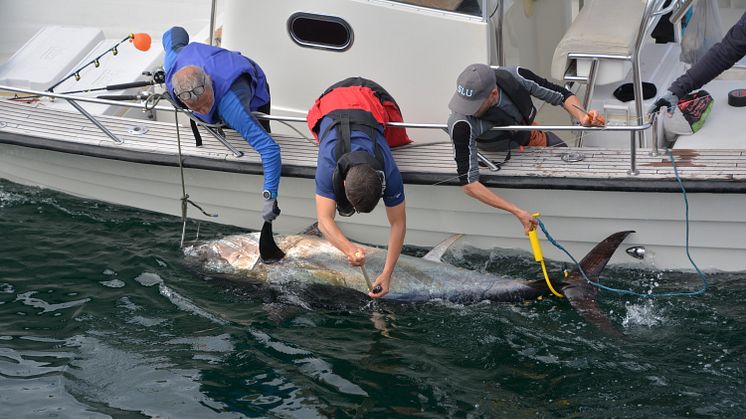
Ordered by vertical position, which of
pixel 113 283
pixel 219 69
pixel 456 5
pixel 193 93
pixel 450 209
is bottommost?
pixel 113 283

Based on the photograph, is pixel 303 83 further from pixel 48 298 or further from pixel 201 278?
pixel 48 298

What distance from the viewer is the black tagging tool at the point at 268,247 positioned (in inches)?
215

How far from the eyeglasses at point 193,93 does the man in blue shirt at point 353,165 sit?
70 cm

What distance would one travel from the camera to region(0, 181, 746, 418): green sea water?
455cm

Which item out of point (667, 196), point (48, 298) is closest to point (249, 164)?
point (48, 298)

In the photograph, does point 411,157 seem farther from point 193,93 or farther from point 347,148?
point 193,93

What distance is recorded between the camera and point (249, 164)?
590 centimetres

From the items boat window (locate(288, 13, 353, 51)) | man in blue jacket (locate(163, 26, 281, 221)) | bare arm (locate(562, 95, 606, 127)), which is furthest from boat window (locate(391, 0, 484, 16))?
man in blue jacket (locate(163, 26, 281, 221))

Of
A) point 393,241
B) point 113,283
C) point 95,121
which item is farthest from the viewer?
point 95,121

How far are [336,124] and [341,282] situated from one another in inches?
42.0

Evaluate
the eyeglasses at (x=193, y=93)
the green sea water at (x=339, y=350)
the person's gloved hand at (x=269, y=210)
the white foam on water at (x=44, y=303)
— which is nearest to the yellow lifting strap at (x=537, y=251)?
the green sea water at (x=339, y=350)

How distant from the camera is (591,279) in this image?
5293 mm

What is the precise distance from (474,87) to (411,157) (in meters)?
0.86

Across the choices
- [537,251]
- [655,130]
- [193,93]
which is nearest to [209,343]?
[193,93]
